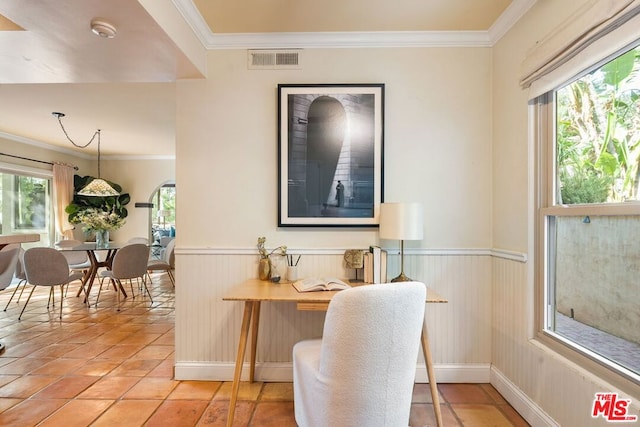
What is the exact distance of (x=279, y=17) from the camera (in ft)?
6.78

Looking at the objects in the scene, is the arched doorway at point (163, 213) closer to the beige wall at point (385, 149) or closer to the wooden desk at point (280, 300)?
the beige wall at point (385, 149)

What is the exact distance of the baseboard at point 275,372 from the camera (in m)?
2.26

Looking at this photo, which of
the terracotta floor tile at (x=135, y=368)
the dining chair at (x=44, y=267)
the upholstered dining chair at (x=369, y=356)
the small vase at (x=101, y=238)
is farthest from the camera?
the small vase at (x=101, y=238)

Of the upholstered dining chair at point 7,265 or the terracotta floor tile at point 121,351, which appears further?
the upholstered dining chair at point 7,265

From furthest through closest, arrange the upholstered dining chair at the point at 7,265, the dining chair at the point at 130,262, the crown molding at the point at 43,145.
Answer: the crown molding at the point at 43,145 < the dining chair at the point at 130,262 < the upholstered dining chair at the point at 7,265

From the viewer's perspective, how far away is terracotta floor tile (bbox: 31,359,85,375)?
2432 mm

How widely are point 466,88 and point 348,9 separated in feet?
3.39

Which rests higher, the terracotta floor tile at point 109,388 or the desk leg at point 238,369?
the desk leg at point 238,369

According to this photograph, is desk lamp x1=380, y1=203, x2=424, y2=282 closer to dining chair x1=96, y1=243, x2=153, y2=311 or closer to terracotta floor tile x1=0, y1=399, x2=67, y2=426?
terracotta floor tile x1=0, y1=399, x2=67, y2=426

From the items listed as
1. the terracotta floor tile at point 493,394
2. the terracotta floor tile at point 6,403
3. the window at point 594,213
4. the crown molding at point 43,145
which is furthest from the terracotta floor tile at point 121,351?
the crown molding at point 43,145

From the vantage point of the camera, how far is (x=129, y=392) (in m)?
2.14

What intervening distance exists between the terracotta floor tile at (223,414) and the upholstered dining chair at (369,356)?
666 millimetres

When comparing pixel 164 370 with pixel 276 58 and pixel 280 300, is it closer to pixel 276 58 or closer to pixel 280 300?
pixel 280 300

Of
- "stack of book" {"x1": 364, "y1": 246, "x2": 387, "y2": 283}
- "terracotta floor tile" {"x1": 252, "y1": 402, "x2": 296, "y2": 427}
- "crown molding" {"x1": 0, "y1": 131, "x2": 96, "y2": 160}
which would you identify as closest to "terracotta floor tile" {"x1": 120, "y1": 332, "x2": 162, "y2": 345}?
"terracotta floor tile" {"x1": 252, "y1": 402, "x2": 296, "y2": 427}
